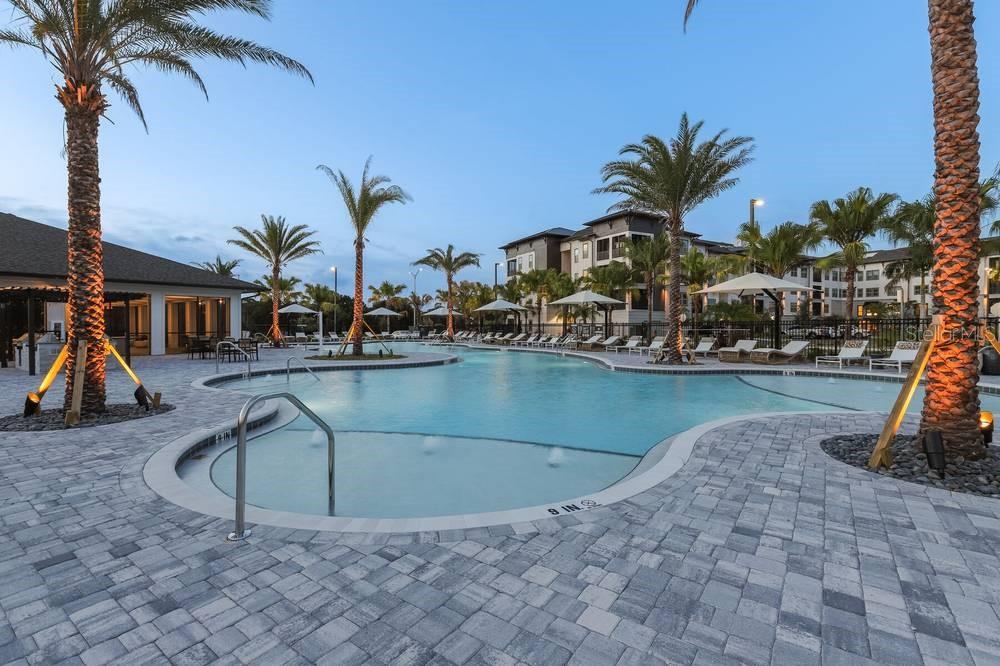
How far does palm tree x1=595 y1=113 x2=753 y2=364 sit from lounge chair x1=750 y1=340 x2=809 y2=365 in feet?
8.80

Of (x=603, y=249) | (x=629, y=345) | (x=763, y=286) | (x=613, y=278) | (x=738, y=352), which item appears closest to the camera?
(x=763, y=286)

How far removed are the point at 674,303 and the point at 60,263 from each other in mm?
21957

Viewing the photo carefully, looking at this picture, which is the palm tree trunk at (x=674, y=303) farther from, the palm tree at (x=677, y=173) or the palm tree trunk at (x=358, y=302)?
the palm tree trunk at (x=358, y=302)

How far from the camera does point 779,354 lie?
16812mm

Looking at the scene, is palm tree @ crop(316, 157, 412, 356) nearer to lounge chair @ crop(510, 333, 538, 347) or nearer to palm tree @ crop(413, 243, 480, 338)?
lounge chair @ crop(510, 333, 538, 347)

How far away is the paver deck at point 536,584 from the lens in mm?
2221

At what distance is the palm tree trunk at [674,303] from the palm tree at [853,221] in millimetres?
8022

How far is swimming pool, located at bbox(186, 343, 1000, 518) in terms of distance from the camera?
5.33 metres

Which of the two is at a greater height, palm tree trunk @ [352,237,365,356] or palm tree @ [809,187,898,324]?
palm tree @ [809,187,898,324]

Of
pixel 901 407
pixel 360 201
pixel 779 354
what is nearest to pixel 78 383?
pixel 901 407

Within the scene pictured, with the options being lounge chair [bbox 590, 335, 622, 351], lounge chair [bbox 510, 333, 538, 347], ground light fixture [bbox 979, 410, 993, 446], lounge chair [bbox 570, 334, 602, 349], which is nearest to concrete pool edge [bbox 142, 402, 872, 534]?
ground light fixture [bbox 979, 410, 993, 446]

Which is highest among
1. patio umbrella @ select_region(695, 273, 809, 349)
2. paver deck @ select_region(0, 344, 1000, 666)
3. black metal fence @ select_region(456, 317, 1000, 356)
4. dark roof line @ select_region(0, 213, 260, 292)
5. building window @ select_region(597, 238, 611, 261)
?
building window @ select_region(597, 238, 611, 261)

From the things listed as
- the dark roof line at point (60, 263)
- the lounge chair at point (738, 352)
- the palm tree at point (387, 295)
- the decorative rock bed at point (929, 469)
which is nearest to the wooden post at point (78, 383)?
the decorative rock bed at point (929, 469)

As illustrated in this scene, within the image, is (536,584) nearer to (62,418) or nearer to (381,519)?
(381,519)
